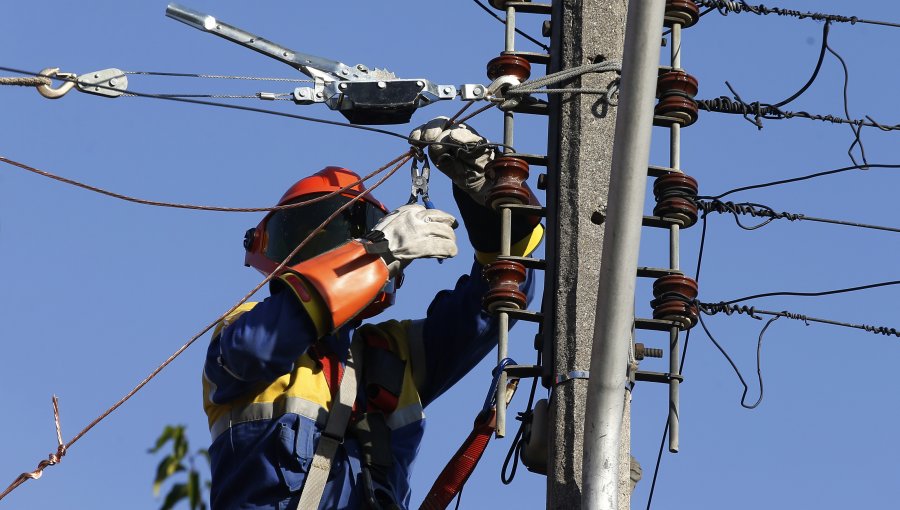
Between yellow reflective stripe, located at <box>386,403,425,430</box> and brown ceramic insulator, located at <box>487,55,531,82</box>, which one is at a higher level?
brown ceramic insulator, located at <box>487,55,531,82</box>

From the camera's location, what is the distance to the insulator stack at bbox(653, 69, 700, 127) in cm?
634

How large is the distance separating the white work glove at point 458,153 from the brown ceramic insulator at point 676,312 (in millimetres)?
819

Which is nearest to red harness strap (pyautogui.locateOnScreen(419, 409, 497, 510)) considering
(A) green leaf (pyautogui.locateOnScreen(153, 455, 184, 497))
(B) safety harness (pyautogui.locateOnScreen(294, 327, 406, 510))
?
(B) safety harness (pyautogui.locateOnScreen(294, 327, 406, 510))

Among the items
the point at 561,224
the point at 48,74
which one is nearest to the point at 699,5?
the point at 561,224

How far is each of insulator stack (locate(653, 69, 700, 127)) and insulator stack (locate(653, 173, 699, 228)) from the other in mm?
223

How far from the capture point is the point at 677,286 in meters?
6.16

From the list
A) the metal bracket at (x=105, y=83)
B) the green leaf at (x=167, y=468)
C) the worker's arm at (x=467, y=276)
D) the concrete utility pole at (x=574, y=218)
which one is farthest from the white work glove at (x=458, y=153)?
the green leaf at (x=167, y=468)

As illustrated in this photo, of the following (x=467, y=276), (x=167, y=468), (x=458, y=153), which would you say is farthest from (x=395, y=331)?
(x=167, y=468)

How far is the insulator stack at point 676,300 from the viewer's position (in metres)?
6.14

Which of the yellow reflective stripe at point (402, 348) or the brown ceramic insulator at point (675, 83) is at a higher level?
the brown ceramic insulator at point (675, 83)

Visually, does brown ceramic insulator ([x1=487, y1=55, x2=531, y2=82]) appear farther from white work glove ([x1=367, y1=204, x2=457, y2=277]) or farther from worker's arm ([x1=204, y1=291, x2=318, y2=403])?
worker's arm ([x1=204, y1=291, x2=318, y2=403])

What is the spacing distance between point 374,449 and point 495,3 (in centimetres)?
183

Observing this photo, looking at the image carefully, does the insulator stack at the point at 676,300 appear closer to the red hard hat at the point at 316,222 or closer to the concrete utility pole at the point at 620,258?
the concrete utility pole at the point at 620,258

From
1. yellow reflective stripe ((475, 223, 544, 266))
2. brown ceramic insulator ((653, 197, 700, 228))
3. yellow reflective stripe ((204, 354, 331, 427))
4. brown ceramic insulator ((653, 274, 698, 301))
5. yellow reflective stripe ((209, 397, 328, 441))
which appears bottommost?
yellow reflective stripe ((209, 397, 328, 441))
